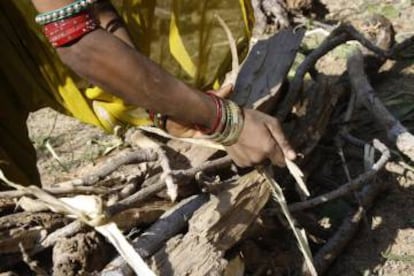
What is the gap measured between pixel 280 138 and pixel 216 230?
0.95ft

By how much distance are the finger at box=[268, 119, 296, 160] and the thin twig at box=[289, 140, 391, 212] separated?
443 mm

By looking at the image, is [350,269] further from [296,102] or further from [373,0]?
[373,0]

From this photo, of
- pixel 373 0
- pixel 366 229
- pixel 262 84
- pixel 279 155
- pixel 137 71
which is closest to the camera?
pixel 137 71

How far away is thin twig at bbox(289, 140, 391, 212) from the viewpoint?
260cm

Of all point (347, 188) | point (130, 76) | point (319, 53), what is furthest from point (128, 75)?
point (319, 53)

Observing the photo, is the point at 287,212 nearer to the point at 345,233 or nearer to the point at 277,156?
the point at 277,156

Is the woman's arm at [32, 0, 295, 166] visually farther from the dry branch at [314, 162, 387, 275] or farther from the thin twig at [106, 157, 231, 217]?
the dry branch at [314, 162, 387, 275]

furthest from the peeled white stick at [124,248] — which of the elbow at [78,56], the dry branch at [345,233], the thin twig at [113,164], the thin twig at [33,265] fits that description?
the dry branch at [345,233]

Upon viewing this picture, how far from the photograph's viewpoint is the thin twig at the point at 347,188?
260 cm

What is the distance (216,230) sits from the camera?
7.04ft

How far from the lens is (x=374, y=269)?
270 centimetres

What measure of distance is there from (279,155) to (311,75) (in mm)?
1346

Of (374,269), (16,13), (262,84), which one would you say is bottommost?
(374,269)

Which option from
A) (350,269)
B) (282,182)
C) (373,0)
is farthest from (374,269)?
(373,0)
